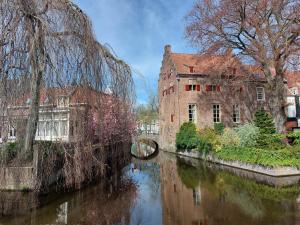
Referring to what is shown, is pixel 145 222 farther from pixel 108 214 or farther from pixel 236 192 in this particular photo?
pixel 236 192

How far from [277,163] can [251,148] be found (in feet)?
7.40

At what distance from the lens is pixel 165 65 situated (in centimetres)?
3141

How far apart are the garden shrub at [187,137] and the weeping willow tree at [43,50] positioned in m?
16.9

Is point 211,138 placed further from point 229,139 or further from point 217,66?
point 217,66

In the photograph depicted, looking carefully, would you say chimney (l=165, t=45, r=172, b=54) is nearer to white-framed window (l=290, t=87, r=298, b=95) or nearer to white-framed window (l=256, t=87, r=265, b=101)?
white-framed window (l=256, t=87, r=265, b=101)

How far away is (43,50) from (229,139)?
1455 centimetres

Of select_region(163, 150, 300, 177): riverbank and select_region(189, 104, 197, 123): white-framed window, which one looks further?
select_region(189, 104, 197, 123): white-framed window

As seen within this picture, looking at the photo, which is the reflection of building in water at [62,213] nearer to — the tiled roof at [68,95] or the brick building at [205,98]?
the tiled roof at [68,95]

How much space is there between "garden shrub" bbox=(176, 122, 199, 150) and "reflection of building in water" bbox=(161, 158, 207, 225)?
9761mm

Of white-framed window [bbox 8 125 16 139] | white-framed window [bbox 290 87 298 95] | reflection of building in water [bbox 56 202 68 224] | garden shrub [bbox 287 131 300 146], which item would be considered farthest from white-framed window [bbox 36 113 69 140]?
white-framed window [bbox 290 87 298 95]

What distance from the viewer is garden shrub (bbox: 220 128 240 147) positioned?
62.1ft

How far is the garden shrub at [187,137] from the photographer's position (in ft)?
79.2

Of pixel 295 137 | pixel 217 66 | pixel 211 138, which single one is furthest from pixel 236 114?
pixel 295 137

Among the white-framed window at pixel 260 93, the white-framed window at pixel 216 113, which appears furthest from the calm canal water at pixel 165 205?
the white-framed window at pixel 260 93
